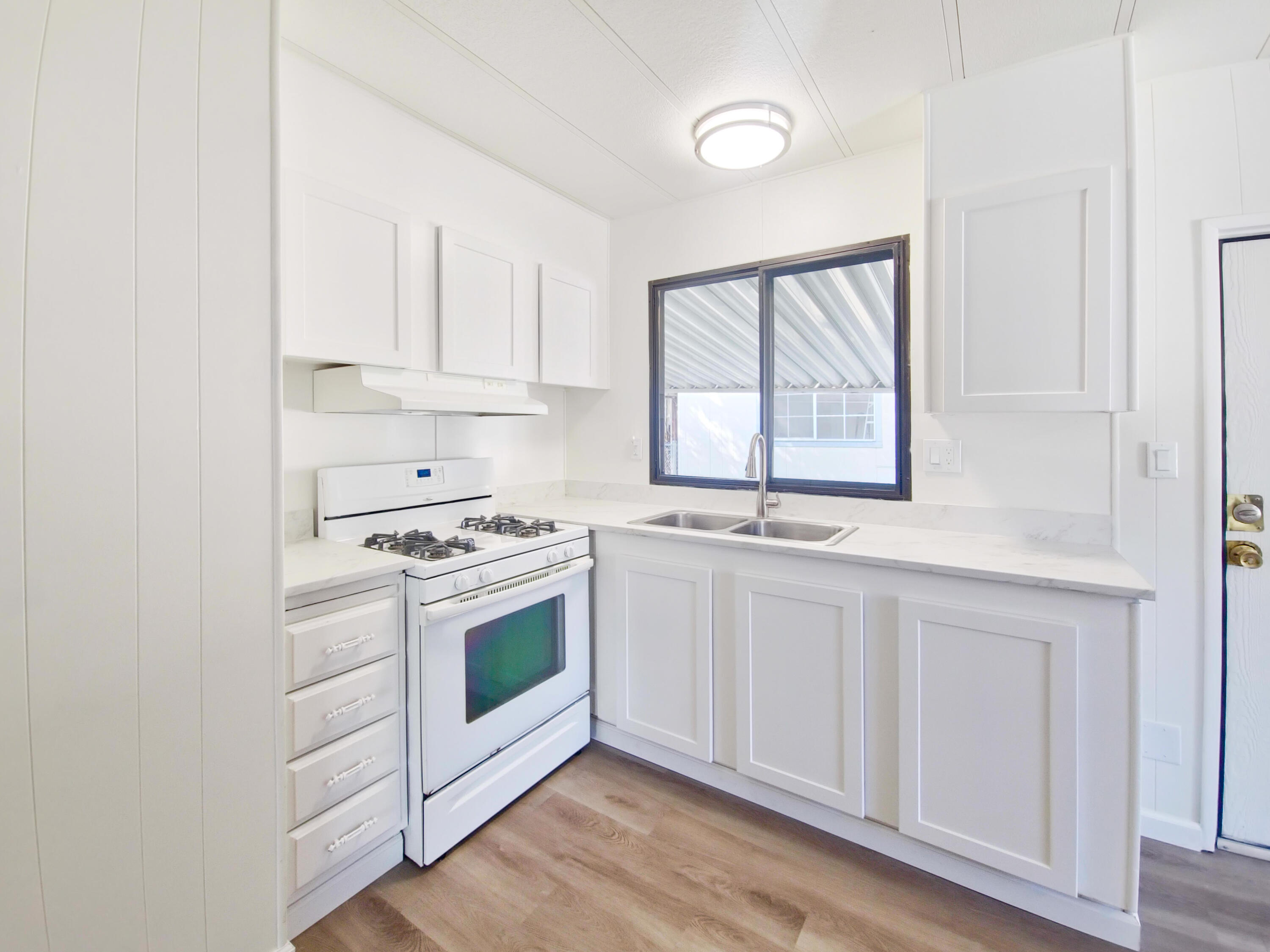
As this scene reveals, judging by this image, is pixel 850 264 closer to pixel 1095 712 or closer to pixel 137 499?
pixel 1095 712

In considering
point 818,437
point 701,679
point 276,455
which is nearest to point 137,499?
point 276,455

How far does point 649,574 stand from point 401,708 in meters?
0.96

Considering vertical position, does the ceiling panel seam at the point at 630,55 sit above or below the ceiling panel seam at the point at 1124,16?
above

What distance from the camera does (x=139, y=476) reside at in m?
0.93

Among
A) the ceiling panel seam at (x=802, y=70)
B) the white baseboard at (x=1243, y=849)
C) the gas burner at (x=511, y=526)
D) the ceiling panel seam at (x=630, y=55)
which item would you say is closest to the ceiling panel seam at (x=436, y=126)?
the ceiling panel seam at (x=630, y=55)

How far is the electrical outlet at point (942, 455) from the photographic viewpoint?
209cm

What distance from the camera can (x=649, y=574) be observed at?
2.15 meters

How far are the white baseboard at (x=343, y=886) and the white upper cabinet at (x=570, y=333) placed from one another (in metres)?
1.83

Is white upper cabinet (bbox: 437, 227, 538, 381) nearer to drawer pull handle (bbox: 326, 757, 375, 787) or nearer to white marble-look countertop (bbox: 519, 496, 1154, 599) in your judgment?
white marble-look countertop (bbox: 519, 496, 1154, 599)

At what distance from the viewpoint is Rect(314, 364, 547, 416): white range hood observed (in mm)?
1771

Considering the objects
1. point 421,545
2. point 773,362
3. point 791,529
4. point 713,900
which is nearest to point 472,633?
point 421,545

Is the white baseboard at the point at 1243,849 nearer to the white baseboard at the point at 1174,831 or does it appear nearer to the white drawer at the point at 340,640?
the white baseboard at the point at 1174,831

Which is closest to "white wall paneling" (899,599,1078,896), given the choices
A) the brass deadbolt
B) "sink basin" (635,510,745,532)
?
the brass deadbolt

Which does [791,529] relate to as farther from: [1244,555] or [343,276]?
[343,276]
